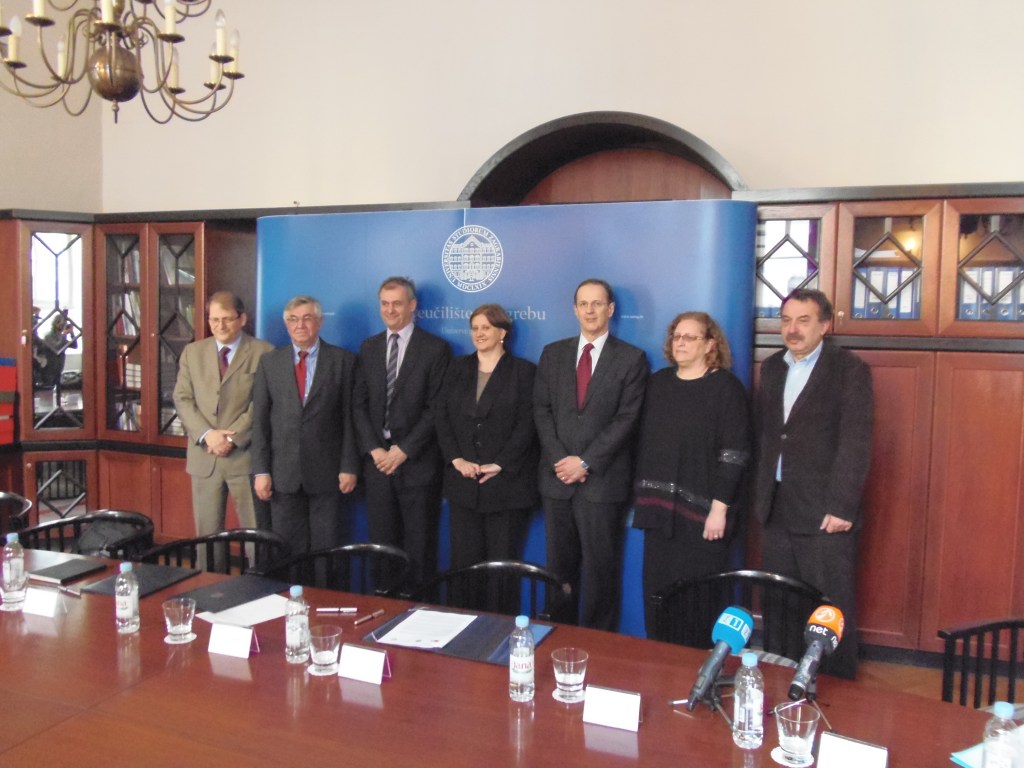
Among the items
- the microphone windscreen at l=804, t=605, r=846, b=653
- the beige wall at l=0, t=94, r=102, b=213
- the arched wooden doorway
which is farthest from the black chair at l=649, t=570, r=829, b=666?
the beige wall at l=0, t=94, r=102, b=213

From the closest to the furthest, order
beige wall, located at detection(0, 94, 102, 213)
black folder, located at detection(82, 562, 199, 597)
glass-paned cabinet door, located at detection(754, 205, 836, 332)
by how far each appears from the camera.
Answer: black folder, located at detection(82, 562, 199, 597)
glass-paned cabinet door, located at detection(754, 205, 836, 332)
beige wall, located at detection(0, 94, 102, 213)

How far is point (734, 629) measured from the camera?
5.57 feet

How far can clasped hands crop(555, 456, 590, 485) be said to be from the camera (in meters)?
3.50

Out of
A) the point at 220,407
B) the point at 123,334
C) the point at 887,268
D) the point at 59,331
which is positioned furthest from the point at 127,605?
the point at 59,331

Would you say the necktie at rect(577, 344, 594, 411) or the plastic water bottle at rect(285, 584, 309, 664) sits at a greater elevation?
the necktie at rect(577, 344, 594, 411)

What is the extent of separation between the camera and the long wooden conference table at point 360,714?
150cm

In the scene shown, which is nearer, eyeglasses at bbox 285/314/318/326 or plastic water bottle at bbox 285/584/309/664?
plastic water bottle at bbox 285/584/309/664

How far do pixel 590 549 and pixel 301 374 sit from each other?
1.62 m

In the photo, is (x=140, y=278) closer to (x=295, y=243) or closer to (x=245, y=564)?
(x=295, y=243)

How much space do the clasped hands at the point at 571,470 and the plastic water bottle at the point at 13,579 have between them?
2.01m

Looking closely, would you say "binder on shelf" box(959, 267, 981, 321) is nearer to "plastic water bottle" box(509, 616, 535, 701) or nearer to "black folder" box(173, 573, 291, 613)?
"plastic water bottle" box(509, 616, 535, 701)

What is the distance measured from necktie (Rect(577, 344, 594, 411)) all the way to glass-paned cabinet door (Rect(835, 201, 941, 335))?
116cm

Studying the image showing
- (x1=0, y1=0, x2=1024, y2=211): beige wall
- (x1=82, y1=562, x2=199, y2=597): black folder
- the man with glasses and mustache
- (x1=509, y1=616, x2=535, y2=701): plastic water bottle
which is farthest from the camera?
(x1=0, y1=0, x2=1024, y2=211): beige wall

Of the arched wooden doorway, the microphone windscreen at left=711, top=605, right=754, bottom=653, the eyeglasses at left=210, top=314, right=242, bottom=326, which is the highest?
the arched wooden doorway
